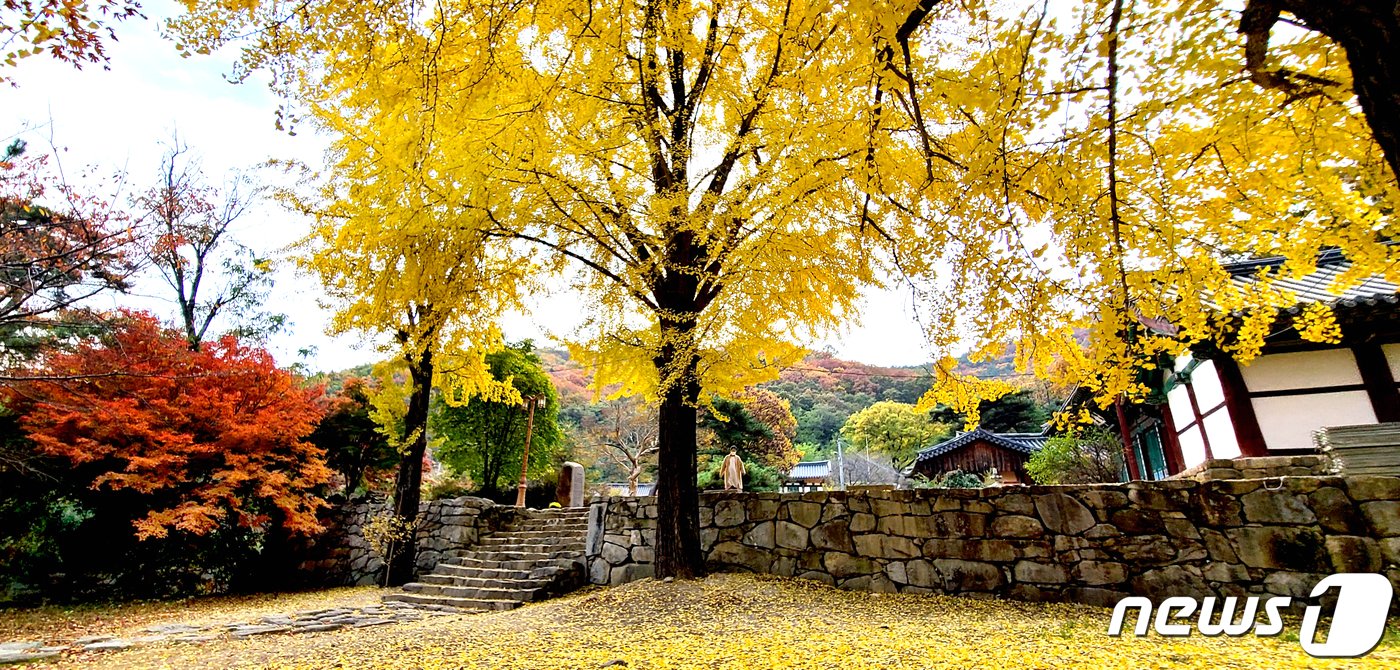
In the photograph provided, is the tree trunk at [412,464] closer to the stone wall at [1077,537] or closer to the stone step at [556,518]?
the stone step at [556,518]

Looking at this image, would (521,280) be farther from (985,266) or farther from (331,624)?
(985,266)

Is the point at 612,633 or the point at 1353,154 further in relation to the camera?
the point at 612,633

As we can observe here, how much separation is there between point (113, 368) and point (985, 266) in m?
11.1

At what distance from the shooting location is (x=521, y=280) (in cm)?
695

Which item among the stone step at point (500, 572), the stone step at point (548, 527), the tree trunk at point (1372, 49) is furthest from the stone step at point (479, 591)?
the tree trunk at point (1372, 49)

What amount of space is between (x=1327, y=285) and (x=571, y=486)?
507 inches

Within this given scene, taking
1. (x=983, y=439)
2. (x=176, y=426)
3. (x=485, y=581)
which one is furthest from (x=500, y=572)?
(x=983, y=439)

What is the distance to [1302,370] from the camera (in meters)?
6.45

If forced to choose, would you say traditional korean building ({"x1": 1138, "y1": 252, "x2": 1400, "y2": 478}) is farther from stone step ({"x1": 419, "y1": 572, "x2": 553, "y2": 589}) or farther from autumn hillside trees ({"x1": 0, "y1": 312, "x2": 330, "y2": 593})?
autumn hillside trees ({"x1": 0, "y1": 312, "x2": 330, "y2": 593})

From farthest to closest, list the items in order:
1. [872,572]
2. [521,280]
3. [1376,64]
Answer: [521,280] < [872,572] < [1376,64]

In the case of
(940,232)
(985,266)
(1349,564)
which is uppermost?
(940,232)

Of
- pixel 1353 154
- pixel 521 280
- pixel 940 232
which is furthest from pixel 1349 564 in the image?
pixel 521 280

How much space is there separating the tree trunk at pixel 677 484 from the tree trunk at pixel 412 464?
15.8 feet

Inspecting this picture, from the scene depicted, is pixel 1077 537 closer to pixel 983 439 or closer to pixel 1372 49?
pixel 1372 49
